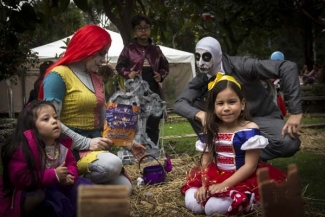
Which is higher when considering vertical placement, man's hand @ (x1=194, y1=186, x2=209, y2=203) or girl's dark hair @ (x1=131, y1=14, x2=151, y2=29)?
girl's dark hair @ (x1=131, y1=14, x2=151, y2=29)

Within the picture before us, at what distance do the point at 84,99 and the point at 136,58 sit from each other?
1956 mm

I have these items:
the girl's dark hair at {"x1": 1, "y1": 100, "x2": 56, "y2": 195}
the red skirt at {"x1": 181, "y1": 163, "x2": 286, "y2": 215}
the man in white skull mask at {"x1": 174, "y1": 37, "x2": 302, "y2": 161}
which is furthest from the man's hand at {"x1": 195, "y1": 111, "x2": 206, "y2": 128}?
the girl's dark hair at {"x1": 1, "y1": 100, "x2": 56, "y2": 195}

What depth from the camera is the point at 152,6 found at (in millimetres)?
5898

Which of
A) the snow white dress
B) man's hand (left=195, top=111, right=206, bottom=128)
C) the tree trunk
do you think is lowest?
the snow white dress

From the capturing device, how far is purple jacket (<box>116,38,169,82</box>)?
5164 mm

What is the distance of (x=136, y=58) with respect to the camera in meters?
5.18

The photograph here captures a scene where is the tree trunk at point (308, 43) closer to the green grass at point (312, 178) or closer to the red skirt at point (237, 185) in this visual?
the green grass at point (312, 178)

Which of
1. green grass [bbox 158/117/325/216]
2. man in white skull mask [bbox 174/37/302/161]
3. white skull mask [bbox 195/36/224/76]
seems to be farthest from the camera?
white skull mask [bbox 195/36/224/76]

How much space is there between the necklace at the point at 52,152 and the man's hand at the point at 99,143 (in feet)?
1.28

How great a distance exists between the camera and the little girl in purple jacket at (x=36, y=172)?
259 centimetres

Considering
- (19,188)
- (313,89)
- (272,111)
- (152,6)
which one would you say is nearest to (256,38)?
(313,89)

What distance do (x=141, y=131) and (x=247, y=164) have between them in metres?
2.24

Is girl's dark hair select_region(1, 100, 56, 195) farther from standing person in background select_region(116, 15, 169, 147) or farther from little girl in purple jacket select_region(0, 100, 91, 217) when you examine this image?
standing person in background select_region(116, 15, 169, 147)

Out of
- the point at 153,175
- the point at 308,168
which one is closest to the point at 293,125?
the point at 153,175
